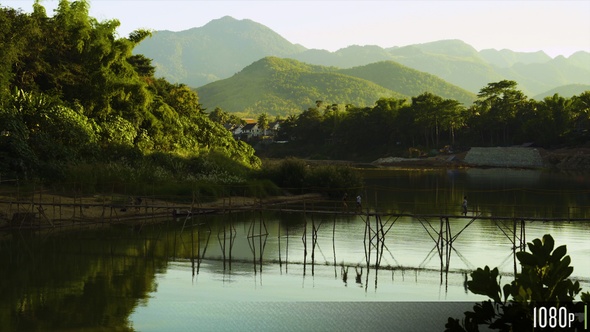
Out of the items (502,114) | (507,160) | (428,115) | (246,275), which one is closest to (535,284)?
(246,275)

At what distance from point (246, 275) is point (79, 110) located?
31195 mm

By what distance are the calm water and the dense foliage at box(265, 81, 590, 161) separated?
66.4m

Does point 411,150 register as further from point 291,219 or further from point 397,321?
point 397,321

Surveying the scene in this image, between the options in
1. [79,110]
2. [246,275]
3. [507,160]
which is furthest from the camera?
[507,160]

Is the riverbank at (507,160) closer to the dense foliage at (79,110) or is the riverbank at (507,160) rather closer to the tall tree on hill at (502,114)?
the tall tree on hill at (502,114)

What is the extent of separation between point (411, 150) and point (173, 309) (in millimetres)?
103233

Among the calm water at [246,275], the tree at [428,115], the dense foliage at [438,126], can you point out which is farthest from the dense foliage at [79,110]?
the dense foliage at [438,126]

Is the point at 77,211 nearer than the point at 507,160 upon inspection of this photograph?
Yes

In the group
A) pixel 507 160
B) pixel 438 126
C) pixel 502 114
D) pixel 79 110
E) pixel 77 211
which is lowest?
pixel 77 211

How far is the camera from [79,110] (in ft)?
179

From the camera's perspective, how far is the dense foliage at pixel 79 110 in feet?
157

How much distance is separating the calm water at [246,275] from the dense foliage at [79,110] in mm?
10714

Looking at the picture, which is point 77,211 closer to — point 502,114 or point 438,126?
point 502,114

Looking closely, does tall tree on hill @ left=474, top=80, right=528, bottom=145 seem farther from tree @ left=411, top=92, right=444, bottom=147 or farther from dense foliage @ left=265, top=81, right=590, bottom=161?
tree @ left=411, top=92, right=444, bottom=147
